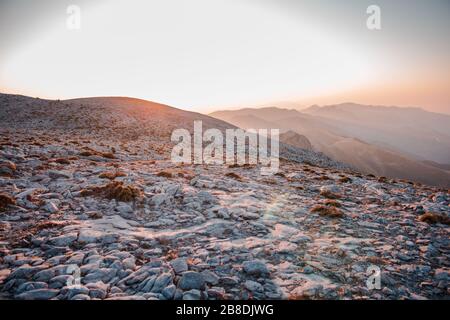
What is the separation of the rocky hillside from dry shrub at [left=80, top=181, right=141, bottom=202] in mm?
62

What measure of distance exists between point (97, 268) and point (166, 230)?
2.45 meters

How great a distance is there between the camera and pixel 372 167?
634 feet

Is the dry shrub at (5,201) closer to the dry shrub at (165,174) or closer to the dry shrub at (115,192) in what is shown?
the dry shrub at (115,192)

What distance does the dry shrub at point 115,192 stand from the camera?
379 inches

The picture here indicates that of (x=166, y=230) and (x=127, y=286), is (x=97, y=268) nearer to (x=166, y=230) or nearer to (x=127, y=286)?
(x=127, y=286)

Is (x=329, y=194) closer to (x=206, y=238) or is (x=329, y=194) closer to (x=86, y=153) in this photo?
(x=206, y=238)

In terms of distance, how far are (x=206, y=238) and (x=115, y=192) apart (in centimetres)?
485

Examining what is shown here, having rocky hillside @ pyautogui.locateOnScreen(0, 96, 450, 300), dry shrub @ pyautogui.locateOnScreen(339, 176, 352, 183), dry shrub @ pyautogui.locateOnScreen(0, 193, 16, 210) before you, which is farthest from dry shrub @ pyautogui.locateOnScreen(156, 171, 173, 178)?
dry shrub @ pyautogui.locateOnScreen(339, 176, 352, 183)

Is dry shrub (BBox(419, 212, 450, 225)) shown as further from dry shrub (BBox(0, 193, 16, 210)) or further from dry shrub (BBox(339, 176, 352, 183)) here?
dry shrub (BBox(0, 193, 16, 210))

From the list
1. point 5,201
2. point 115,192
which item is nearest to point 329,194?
point 115,192

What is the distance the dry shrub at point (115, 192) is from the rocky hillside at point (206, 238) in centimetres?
6

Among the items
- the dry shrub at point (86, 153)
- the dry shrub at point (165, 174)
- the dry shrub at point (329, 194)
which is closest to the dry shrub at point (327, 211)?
the dry shrub at point (329, 194)

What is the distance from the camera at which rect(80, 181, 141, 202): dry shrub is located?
9.63m
